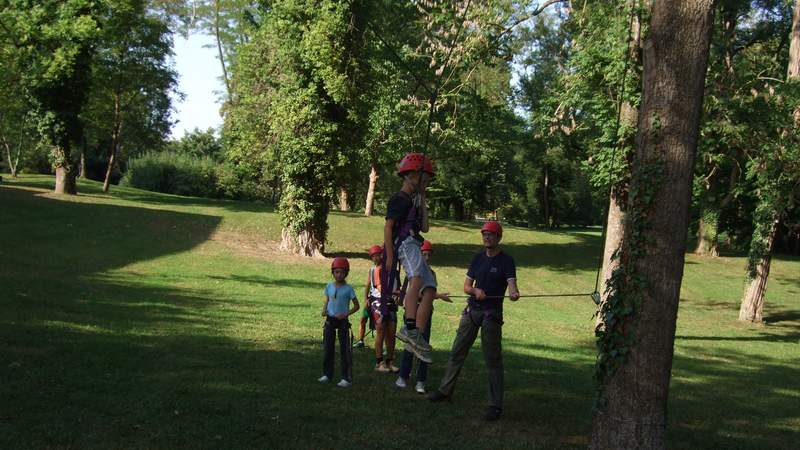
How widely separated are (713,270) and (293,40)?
25.2m

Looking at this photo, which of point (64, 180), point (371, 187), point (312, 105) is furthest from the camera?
point (371, 187)

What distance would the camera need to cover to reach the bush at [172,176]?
54.2 meters

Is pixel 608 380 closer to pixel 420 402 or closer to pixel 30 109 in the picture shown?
pixel 420 402

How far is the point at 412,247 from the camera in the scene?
8156 mm

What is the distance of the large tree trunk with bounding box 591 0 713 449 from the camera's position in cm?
630

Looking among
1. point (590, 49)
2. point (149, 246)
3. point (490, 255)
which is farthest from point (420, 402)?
point (149, 246)

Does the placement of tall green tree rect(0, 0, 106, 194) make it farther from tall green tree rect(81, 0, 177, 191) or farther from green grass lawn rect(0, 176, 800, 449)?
green grass lawn rect(0, 176, 800, 449)

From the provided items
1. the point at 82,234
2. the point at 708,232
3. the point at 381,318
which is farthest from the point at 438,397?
the point at 708,232

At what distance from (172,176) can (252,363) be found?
47950 millimetres

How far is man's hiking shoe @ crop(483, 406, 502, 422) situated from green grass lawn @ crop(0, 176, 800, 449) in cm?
12

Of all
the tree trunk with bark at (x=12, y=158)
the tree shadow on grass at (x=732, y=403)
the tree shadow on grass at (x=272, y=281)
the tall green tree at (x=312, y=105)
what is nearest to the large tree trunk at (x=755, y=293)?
the tree shadow on grass at (x=732, y=403)

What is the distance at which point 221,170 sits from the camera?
52500 mm

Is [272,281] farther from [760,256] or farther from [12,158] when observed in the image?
[12,158]

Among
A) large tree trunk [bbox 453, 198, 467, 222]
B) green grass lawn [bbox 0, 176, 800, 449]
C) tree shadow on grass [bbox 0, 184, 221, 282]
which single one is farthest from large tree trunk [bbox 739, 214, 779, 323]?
large tree trunk [bbox 453, 198, 467, 222]
